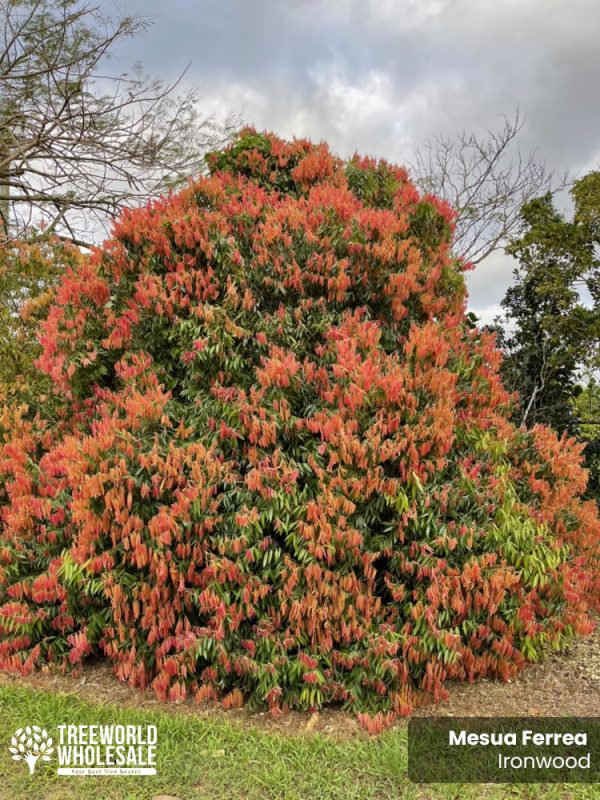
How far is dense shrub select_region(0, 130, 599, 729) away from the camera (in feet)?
13.3

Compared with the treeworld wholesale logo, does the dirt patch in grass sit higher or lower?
higher

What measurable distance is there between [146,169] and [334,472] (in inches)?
305

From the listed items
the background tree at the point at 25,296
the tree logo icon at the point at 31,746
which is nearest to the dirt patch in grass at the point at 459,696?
the tree logo icon at the point at 31,746

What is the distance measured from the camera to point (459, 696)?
430 cm

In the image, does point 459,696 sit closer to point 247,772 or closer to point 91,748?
point 247,772

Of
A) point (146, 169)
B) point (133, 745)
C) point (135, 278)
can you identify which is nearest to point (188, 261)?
point (135, 278)

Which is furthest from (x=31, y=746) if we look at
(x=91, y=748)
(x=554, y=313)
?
(x=554, y=313)

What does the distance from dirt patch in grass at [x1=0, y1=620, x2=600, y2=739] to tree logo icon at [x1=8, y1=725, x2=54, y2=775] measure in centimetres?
53

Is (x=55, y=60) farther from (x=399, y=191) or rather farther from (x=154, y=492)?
A: (x=154, y=492)

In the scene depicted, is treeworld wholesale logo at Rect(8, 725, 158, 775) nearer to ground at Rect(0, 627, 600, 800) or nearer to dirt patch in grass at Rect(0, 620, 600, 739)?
ground at Rect(0, 627, 600, 800)

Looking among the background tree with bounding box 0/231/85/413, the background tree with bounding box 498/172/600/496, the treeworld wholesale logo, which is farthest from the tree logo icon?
the background tree with bounding box 498/172/600/496

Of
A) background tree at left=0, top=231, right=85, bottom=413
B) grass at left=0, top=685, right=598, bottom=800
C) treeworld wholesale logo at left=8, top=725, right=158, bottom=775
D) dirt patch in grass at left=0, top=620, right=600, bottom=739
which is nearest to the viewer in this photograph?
grass at left=0, top=685, right=598, bottom=800

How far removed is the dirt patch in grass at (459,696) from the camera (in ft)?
13.1

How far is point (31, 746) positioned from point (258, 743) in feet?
4.39
